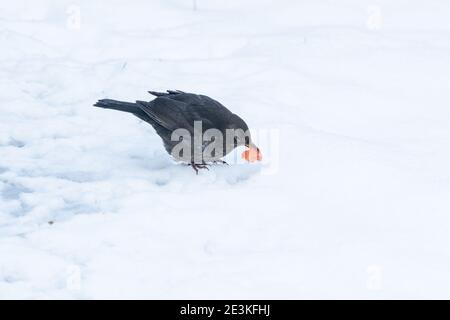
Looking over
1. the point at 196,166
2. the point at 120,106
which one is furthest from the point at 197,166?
the point at 120,106

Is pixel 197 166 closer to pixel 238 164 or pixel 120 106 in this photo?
pixel 238 164

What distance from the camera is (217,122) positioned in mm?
5520

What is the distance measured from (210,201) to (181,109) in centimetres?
91

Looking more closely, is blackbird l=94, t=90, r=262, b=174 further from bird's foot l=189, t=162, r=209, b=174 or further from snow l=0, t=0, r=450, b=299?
snow l=0, t=0, r=450, b=299

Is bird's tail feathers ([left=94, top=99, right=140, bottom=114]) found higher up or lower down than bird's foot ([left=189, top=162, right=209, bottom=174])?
higher up

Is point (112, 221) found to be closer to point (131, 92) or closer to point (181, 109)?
point (181, 109)

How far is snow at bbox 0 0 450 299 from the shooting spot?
13.9ft

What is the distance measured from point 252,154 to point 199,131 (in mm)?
408

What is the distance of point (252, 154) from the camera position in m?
5.56

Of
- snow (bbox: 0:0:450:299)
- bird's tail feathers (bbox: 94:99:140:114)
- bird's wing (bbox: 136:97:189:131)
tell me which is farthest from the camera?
bird's tail feathers (bbox: 94:99:140:114)

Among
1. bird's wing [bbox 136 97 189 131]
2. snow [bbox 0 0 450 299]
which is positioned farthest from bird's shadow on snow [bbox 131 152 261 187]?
bird's wing [bbox 136 97 189 131]

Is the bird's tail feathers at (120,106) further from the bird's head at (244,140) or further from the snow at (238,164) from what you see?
the bird's head at (244,140)

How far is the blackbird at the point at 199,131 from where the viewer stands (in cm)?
553

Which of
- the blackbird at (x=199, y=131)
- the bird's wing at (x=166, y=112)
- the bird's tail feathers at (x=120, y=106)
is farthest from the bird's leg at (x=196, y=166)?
the bird's tail feathers at (x=120, y=106)
